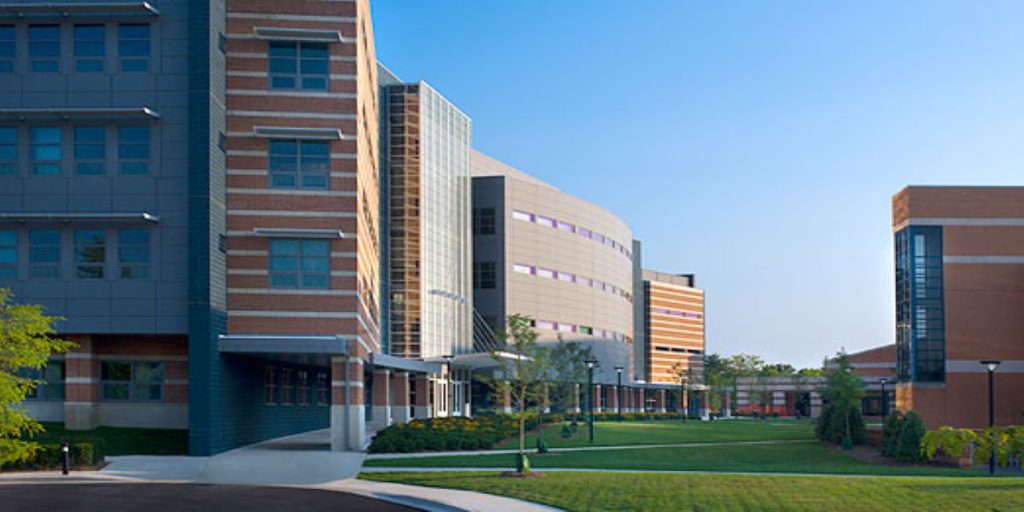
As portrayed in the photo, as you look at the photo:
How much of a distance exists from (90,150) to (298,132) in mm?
8092

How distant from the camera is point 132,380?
44875mm

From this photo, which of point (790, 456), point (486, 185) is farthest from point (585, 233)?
point (790, 456)

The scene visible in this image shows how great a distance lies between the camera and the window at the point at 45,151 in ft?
141

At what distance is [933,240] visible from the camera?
55281 mm

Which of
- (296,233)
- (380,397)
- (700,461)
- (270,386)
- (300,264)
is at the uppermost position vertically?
(296,233)

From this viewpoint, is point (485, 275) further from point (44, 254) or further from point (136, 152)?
point (44, 254)

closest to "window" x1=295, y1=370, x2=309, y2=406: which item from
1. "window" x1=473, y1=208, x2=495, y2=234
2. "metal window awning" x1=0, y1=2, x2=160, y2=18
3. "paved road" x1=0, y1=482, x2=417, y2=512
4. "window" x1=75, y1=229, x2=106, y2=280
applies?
"window" x1=75, y1=229, x2=106, y2=280

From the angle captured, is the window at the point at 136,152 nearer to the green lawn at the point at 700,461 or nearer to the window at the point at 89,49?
the window at the point at 89,49

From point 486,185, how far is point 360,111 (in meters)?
56.8

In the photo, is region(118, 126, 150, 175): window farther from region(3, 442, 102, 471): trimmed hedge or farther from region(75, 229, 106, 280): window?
region(3, 442, 102, 471): trimmed hedge

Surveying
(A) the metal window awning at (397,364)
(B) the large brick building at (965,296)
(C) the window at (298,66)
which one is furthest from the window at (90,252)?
(B) the large brick building at (965,296)

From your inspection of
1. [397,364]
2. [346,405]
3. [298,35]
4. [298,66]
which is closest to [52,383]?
[346,405]

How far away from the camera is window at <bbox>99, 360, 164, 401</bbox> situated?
147ft

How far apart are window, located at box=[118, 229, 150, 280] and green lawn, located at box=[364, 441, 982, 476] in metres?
11.7
